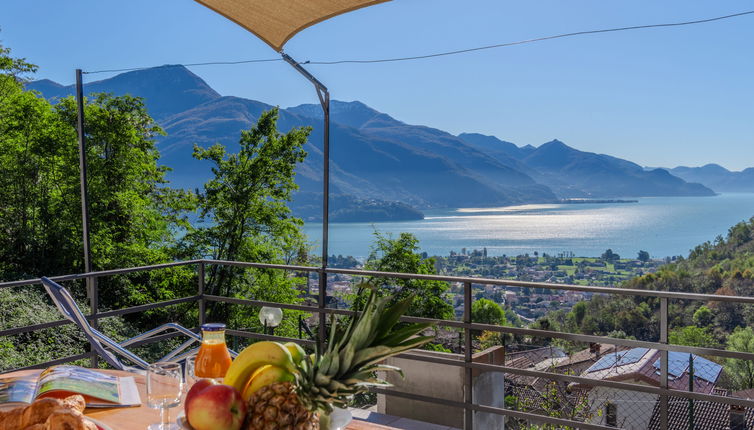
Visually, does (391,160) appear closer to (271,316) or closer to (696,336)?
(696,336)

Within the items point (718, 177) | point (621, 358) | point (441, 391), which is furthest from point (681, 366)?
point (718, 177)

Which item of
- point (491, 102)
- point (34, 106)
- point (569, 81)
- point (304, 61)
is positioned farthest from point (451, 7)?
point (304, 61)

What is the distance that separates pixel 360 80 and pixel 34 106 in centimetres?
4024

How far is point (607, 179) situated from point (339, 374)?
181ft

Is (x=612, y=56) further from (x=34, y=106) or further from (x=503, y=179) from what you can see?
(x=34, y=106)

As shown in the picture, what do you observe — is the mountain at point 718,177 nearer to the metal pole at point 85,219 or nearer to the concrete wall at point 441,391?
the concrete wall at point 441,391

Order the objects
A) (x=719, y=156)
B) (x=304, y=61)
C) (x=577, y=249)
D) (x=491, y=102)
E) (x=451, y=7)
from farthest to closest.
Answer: (x=719, y=156) → (x=491, y=102) → (x=577, y=249) → (x=451, y=7) → (x=304, y=61)

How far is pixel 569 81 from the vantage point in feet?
160

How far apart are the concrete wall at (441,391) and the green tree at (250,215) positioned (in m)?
14.6

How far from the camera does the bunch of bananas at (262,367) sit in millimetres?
977

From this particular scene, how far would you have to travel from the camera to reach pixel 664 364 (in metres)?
2.44

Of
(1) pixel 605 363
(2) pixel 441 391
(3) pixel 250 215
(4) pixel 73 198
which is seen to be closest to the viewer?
(2) pixel 441 391

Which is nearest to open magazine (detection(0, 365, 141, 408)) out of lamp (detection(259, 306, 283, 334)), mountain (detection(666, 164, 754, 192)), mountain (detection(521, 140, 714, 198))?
lamp (detection(259, 306, 283, 334))

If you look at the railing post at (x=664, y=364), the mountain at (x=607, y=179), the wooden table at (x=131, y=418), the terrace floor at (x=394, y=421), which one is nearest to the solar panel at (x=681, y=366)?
the railing post at (x=664, y=364)
